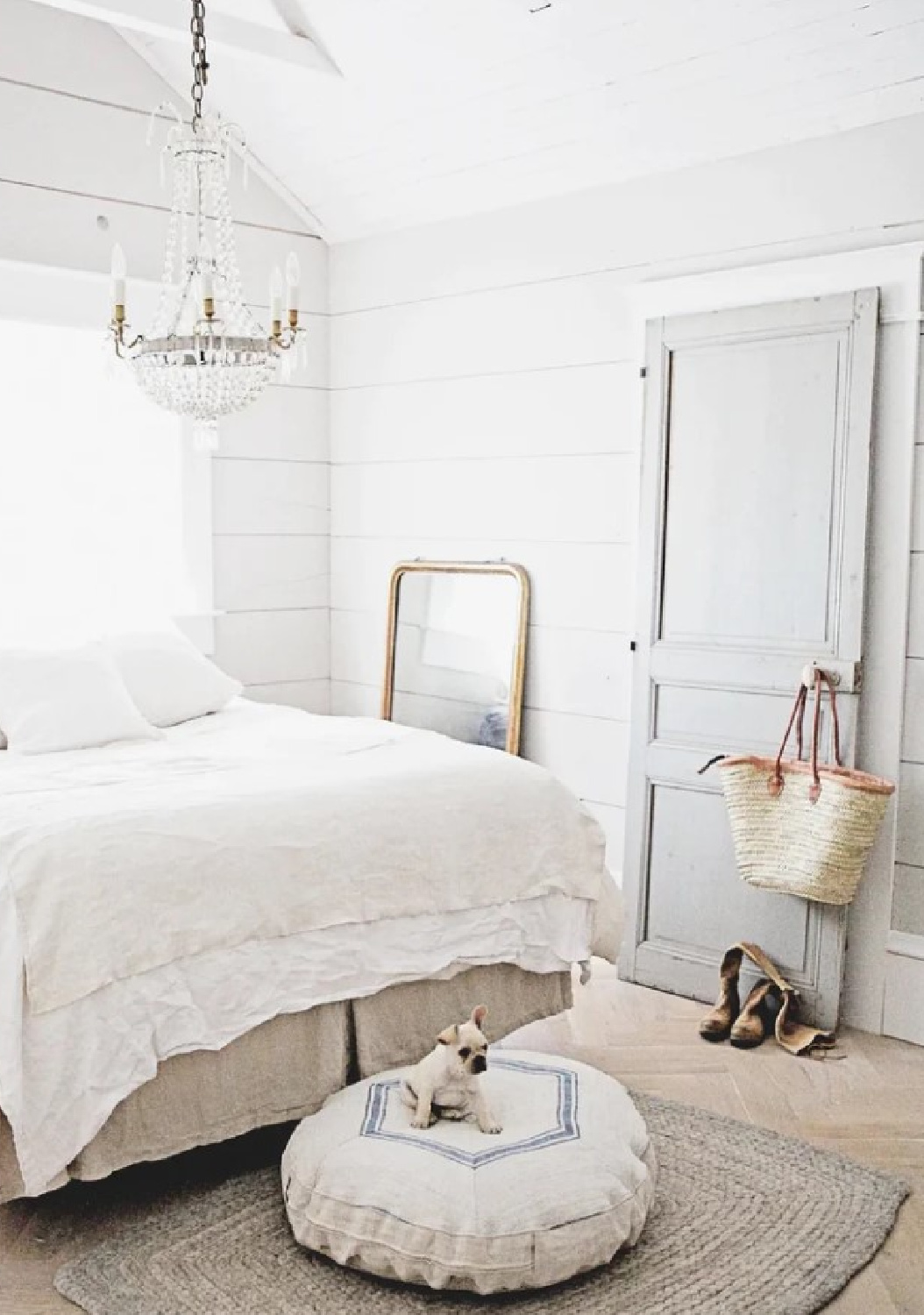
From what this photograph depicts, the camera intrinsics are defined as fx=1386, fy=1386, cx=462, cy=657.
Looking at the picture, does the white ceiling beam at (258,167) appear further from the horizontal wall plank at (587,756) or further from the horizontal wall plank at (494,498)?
the horizontal wall plank at (587,756)

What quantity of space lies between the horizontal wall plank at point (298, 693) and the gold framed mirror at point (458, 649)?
14.9 inches

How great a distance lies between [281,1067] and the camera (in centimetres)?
290

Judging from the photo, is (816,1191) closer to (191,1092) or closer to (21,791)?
(191,1092)

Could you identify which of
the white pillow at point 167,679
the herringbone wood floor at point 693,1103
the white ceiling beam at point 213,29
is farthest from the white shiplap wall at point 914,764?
the white ceiling beam at point 213,29

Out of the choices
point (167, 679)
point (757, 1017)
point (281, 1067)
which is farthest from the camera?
point (167, 679)

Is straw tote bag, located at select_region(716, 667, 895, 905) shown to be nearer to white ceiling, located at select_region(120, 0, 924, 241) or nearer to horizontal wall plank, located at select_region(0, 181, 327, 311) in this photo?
white ceiling, located at select_region(120, 0, 924, 241)

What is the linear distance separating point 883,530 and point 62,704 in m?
2.20

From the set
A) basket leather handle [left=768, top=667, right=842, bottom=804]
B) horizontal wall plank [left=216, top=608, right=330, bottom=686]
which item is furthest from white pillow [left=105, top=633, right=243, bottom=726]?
basket leather handle [left=768, top=667, right=842, bottom=804]

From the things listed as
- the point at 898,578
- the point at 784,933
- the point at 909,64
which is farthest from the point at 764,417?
the point at 784,933

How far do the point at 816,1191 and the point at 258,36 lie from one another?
11.1 feet

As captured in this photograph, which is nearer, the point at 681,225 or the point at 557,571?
the point at 681,225

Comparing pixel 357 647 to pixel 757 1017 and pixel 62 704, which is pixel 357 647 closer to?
pixel 62 704

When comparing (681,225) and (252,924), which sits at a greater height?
(681,225)

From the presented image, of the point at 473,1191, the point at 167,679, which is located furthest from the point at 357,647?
the point at 473,1191
